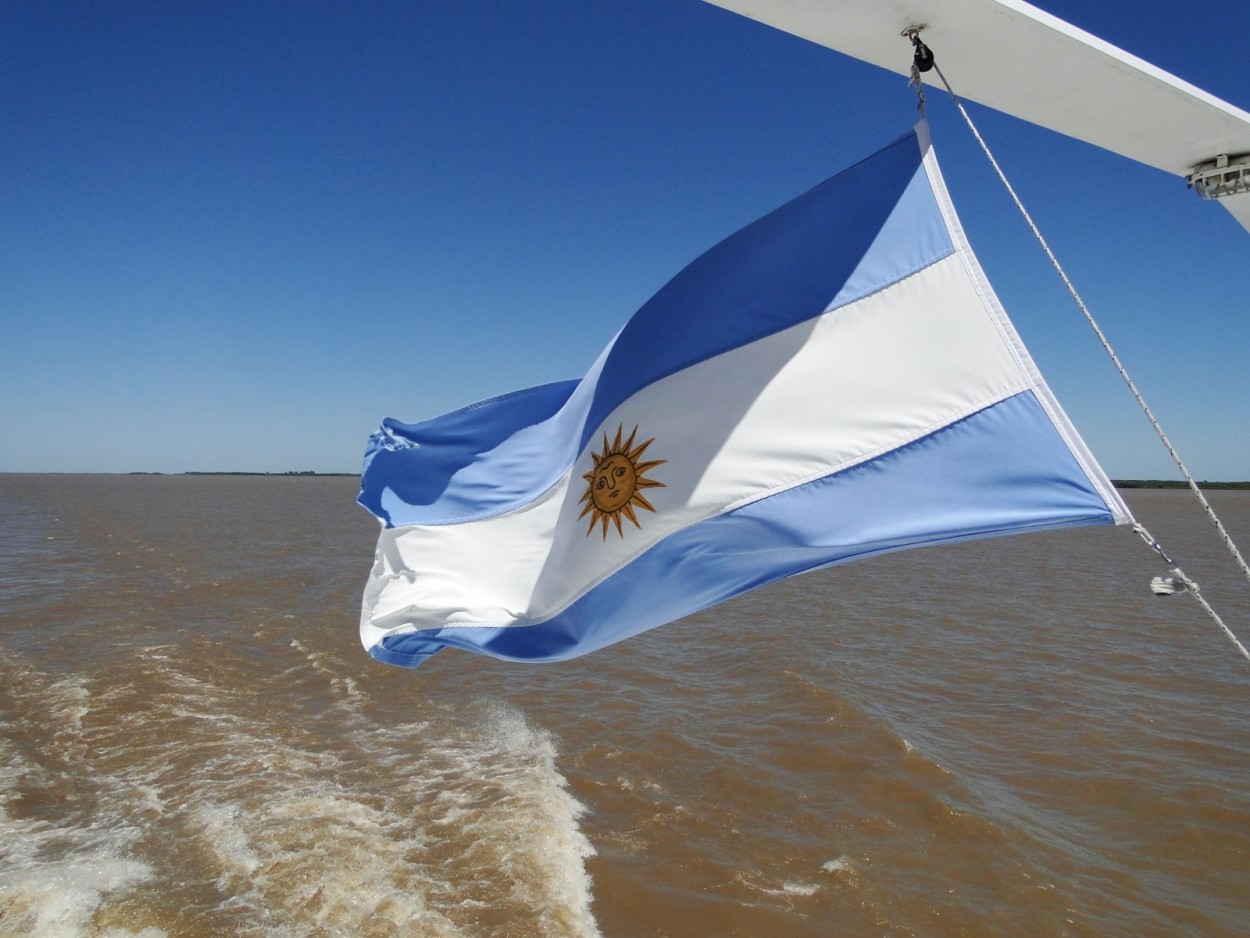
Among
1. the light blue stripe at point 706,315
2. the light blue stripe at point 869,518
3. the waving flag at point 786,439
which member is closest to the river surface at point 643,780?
the waving flag at point 786,439

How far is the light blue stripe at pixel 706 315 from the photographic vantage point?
275cm

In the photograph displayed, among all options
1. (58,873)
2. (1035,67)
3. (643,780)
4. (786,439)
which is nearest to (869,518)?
(786,439)

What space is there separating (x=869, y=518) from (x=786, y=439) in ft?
1.40

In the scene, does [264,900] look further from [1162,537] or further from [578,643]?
[1162,537]

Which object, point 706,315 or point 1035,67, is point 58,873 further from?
point 1035,67

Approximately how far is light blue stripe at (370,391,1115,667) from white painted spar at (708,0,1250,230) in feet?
2.97

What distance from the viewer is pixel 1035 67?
2252 millimetres

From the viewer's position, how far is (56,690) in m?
7.49

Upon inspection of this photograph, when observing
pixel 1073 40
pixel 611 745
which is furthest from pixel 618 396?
pixel 611 745

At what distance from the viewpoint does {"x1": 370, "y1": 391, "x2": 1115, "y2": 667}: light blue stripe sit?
2293mm

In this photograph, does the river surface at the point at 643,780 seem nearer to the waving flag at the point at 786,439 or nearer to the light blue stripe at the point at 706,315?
the waving flag at the point at 786,439

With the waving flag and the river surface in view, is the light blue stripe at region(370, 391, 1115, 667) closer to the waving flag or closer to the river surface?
the waving flag

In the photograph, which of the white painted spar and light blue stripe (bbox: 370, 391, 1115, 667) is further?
light blue stripe (bbox: 370, 391, 1115, 667)

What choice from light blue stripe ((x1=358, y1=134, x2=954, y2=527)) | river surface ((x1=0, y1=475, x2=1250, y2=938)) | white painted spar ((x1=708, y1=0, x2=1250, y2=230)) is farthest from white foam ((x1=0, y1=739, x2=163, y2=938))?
white painted spar ((x1=708, y1=0, x2=1250, y2=230))
